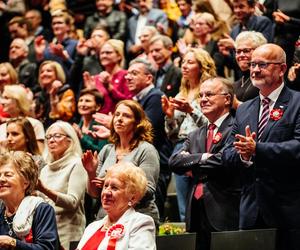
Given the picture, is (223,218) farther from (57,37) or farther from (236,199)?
(57,37)

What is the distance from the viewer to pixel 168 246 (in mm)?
6125

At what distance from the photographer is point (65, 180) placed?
7.34m

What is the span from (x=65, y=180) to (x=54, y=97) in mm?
2376

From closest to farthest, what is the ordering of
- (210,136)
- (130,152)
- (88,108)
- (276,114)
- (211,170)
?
1. (276,114)
2. (211,170)
3. (210,136)
4. (130,152)
5. (88,108)

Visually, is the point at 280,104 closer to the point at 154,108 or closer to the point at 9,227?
the point at 9,227

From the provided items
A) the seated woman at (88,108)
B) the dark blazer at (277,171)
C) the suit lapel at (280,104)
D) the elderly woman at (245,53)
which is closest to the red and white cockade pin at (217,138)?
the dark blazer at (277,171)

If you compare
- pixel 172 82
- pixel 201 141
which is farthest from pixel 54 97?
pixel 201 141

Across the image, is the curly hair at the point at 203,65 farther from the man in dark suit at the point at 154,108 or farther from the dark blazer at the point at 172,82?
the dark blazer at the point at 172,82

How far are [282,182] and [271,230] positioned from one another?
1.05 feet

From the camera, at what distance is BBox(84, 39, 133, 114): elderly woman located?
29.5ft

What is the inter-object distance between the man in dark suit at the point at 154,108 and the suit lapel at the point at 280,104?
2128 mm

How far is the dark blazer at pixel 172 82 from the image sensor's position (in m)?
8.93

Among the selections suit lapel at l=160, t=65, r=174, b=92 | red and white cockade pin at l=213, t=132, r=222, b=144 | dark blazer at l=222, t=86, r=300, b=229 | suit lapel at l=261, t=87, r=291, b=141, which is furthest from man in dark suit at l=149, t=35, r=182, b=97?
dark blazer at l=222, t=86, r=300, b=229

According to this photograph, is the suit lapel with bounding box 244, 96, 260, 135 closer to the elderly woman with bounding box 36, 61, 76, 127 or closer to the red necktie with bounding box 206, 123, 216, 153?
the red necktie with bounding box 206, 123, 216, 153
